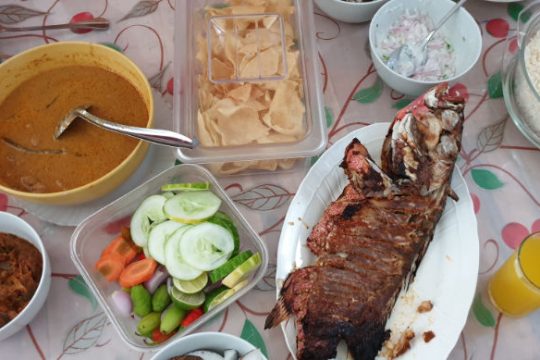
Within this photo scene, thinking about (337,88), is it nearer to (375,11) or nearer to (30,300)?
(375,11)

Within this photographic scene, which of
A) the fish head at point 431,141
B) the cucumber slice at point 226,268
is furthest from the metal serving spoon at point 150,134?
the fish head at point 431,141

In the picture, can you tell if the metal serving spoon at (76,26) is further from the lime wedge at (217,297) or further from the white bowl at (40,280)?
the lime wedge at (217,297)

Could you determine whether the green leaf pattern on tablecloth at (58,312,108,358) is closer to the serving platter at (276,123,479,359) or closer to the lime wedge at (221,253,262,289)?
the lime wedge at (221,253,262,289)

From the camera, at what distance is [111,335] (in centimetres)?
128

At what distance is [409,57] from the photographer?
4.99ft

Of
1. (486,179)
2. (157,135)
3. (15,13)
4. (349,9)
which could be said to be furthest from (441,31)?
(15,13)

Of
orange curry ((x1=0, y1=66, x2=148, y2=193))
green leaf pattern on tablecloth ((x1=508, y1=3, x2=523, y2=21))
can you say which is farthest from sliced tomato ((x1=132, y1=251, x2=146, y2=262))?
green leaf pattern on tablecloth ((x1=508, y1=3, x2=523, y2=21))

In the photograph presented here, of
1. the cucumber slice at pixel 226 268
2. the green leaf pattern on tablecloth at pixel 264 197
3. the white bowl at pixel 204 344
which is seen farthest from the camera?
the green leaf pattern on tablecloth at pixel 264 197

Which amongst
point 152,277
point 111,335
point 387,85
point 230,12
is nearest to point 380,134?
point 387,85

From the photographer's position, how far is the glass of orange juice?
1.16 m

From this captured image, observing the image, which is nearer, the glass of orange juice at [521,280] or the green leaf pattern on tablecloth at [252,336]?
the glass of orange juice at [521,280]

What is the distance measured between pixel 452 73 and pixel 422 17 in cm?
23

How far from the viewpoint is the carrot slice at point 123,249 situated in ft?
4.27

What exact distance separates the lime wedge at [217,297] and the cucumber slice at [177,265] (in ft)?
0.25
